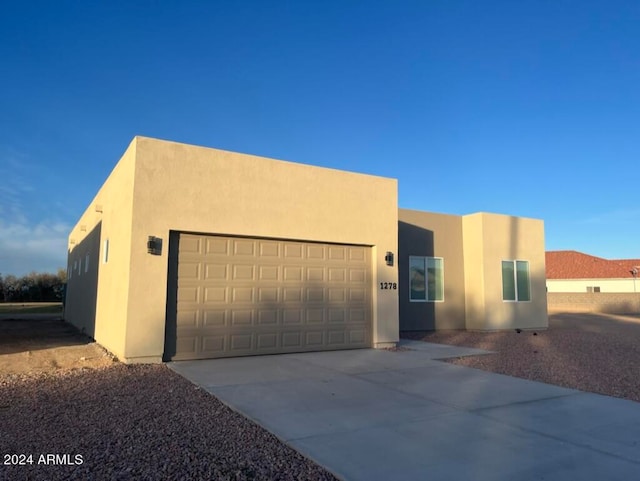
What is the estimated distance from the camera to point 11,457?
4.58m

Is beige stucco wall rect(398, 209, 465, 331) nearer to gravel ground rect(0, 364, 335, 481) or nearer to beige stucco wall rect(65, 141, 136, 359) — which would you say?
beige stucco wall rect(65, 141, 136, 359)

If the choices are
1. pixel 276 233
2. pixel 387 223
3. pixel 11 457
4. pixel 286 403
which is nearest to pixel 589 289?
pixel 387 223

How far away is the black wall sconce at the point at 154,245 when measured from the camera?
31.9ft

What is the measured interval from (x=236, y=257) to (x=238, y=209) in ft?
3.47

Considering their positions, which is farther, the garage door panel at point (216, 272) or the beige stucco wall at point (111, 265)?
the garage door panel at point (216, 272)

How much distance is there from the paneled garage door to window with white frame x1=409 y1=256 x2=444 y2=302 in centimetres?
460

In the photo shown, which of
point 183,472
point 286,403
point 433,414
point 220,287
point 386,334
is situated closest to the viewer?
point 183,472

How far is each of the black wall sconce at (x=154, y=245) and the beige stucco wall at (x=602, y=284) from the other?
163 feet

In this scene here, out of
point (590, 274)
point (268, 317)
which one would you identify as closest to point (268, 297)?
point (268, 317)

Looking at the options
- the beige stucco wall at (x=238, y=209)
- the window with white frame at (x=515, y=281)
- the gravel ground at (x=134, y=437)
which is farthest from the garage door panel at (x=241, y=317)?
the window with white frame at (x=515, y=281)

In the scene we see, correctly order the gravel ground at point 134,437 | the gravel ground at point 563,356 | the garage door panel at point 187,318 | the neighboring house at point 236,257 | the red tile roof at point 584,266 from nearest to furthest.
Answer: the gravel ground at point 134,437 < the gravel ground at point 563,356 < the neighboring house at point 236,257 < the garage door panel at point 187,318 < the red tile roof at point 584,266

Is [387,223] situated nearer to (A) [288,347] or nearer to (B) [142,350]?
(A) [288,347]

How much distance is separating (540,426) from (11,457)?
18.5ft

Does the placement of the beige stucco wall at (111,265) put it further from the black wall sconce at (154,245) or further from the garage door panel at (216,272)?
the garage door panel at (216,272)
